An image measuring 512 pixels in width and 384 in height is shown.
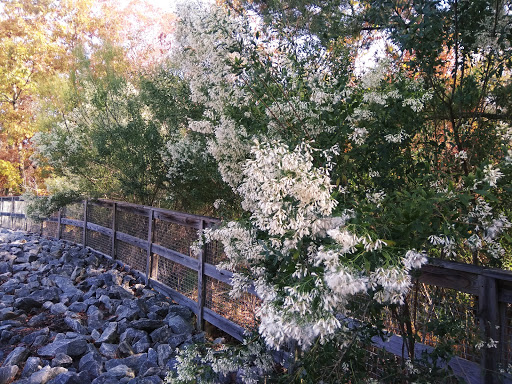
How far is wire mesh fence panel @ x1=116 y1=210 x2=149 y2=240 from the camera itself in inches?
281

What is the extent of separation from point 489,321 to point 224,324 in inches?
119

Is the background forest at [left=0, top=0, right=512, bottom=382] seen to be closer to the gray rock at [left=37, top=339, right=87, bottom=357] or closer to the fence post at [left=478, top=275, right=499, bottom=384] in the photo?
the fence post at [left=478, top=275, right=499, bottom=384]

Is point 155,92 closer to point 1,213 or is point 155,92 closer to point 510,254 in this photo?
point 510,254

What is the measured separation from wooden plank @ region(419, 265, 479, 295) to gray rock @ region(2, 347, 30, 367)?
3.96m

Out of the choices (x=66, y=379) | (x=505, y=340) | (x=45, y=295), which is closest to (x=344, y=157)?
(x=505, y=340)

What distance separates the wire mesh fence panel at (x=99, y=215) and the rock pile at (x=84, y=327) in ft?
3.63

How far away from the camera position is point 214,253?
196 inches

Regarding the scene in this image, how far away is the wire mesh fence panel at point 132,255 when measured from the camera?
726 centimetres

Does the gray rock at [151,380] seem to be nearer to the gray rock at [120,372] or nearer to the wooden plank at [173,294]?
the gray rock at [120,372]

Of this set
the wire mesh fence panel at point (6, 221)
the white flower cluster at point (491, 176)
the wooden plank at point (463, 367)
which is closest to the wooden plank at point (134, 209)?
the wooden plank at point (463, 367)

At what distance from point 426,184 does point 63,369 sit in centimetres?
366

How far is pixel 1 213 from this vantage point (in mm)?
17219

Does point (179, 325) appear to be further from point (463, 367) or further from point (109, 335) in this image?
point (463, 367)

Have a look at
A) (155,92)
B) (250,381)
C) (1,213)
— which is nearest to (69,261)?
(155,92)
